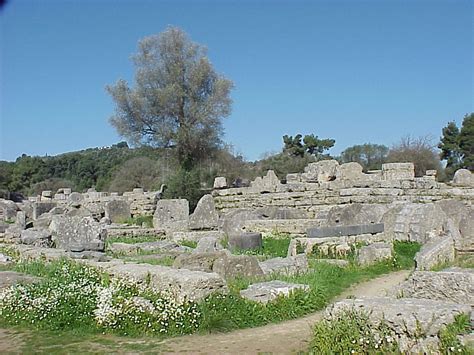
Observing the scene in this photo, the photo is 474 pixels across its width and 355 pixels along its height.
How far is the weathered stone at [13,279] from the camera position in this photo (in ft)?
31.0

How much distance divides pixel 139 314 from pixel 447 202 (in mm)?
10061

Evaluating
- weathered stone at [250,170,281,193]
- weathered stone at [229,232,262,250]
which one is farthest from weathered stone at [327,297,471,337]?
weathered stone at [250,170,281,193]

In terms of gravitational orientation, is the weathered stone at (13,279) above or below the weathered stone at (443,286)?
below

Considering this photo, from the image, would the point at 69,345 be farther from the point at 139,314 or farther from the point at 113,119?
the point at 113,119

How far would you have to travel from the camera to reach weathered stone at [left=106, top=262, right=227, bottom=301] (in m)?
7.43

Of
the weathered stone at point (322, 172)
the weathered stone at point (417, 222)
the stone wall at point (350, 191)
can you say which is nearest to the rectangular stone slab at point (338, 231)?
the weathered stone at point (417, 222)

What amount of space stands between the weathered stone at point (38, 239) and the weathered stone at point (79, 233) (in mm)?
1109

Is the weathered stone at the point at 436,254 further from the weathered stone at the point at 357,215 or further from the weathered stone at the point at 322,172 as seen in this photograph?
the weathered stone at the point at 322,172

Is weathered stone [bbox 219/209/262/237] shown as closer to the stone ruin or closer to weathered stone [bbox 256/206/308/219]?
the stone ruin

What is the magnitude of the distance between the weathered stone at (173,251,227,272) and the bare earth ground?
2.26 meters

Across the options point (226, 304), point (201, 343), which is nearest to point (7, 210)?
point (226, 304)

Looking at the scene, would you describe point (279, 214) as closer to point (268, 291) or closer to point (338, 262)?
point (338, 262)

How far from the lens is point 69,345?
6715mm

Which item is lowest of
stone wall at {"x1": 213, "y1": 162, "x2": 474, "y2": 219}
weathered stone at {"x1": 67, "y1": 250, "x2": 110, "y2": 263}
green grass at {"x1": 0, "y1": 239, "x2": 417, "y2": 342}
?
green grass at {"x1": 0, "y1": 239, "x2": 417, "y2": 342}
